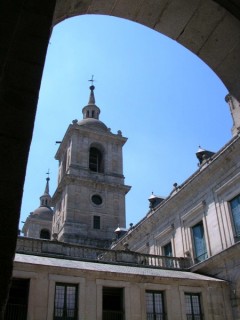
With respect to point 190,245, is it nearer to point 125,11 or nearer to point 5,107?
point 125,11

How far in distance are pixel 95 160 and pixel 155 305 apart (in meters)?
26.0

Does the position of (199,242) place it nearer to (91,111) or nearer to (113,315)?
(113,315)

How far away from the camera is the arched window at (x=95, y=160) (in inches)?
1639

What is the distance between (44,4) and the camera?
2580mm

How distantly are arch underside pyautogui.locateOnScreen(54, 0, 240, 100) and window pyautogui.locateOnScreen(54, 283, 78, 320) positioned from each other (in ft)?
45.7

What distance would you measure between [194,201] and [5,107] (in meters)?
21.5

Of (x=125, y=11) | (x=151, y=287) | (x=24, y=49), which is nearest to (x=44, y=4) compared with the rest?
(x=24, y=49)

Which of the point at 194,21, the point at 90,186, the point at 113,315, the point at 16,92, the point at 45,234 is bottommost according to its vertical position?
the point at 16,92

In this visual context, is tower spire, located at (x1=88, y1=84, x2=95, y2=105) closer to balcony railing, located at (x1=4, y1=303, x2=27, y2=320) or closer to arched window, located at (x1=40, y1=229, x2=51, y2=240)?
arched window, located at (x1=40, y1=229, x2=51, y2=240)

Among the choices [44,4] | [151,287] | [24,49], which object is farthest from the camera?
[151,287]

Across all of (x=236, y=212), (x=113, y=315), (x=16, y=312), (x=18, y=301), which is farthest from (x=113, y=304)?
(x=236, y=212)

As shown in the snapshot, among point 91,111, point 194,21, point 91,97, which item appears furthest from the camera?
point 91,97

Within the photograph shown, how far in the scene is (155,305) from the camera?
17547 mm

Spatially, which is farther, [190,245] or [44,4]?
[190,245]
